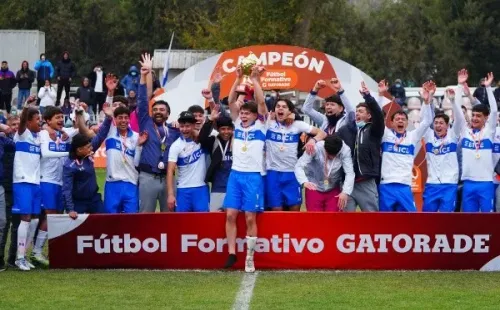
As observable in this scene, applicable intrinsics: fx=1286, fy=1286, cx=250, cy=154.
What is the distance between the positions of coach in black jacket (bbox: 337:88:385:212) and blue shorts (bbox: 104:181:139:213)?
2605mm

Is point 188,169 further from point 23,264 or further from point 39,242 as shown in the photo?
point 23,264

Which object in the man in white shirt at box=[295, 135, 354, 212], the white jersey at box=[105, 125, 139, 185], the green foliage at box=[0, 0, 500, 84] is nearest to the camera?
the man in white shirt at box=[295, 135, 354, 212]

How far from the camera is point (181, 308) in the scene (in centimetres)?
1200

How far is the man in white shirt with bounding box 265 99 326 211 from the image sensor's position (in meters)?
15.4

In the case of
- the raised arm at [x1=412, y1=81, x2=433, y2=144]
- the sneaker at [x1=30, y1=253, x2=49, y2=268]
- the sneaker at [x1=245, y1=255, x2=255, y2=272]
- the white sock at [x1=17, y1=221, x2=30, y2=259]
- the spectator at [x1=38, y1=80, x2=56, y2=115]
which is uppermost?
the raised arm at [x1=412, y1=81, x2=433, y2=144]

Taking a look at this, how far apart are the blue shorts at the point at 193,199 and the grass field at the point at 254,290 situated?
1.11 metres

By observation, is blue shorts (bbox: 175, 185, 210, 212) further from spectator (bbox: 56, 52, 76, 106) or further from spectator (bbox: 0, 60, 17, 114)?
spectator (bbox: 0, 60, 17, 114)

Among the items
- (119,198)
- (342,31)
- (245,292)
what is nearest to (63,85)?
(119,198)

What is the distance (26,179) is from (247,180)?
256 cm

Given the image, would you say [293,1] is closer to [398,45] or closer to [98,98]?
[98,98]

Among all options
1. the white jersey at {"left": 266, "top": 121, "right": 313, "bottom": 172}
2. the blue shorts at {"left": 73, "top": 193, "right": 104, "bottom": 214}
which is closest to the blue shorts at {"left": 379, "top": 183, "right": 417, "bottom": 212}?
the white jersey at {"left": 266, "top": 121, "right": 313, "bottom": 172}

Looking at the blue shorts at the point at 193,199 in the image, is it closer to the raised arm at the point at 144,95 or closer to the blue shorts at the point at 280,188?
the blue shorts at the point at 280,188

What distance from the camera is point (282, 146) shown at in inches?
605

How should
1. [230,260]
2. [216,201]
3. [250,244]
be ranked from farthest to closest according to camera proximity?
[216,201], [230,260], [250,244]
